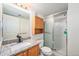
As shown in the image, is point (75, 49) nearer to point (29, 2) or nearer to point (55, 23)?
point (55, 23)

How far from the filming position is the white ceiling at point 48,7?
169 cm

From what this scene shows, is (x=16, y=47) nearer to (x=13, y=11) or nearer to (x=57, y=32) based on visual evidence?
(x=13, y=11)

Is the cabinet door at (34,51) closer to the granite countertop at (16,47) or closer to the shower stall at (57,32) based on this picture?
the granite countertop at (16,47)

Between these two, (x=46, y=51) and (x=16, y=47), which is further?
(x=46, y=51)

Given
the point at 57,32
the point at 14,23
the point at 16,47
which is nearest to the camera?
the point at 16,47

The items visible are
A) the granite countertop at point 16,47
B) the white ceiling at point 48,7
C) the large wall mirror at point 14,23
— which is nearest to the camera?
the granite countertop at point 16,47

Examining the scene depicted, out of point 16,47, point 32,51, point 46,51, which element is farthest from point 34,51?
point 16,47

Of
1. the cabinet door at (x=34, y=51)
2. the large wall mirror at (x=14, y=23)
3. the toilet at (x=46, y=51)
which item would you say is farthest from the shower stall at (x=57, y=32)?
the large wall mirror at (x=14, y=23)

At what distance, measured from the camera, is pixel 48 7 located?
1.72m

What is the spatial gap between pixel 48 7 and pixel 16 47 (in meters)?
0.81

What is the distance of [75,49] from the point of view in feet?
5.70

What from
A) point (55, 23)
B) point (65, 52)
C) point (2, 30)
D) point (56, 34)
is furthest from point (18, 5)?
point (65, 52)

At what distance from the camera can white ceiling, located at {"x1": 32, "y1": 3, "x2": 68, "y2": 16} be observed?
1.69 meters

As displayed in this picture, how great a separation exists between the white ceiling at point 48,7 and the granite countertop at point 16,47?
1.66 feet
